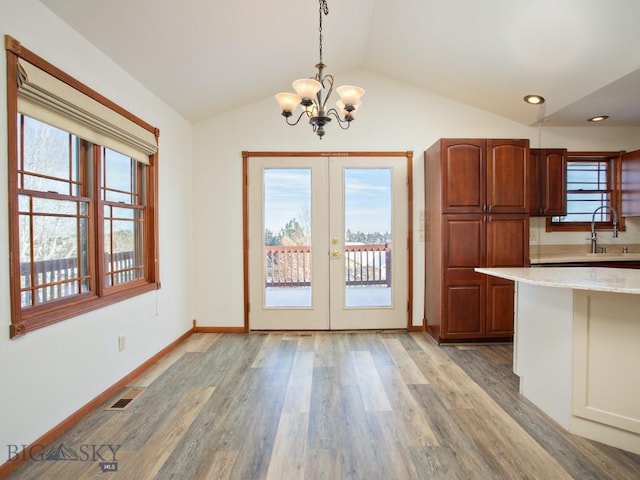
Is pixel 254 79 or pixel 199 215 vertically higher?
pixel 254 79

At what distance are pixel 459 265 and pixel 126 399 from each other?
10.5 ft

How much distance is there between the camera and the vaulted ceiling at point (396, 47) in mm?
2266

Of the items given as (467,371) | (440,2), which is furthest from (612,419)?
(440,2)

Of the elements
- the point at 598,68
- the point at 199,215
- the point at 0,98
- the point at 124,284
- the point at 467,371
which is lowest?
the point at 467,371

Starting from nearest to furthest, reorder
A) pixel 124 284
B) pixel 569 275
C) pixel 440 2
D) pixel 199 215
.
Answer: pixel 569 275 → pixel 440 2 → pixel 124 284 → pixel 199 215

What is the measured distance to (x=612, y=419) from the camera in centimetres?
182

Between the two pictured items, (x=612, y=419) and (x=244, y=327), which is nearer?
(x=612, y=419)

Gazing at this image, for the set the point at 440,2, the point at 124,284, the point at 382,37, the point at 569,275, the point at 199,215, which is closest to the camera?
the point at 569,275

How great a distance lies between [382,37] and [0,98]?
3069 mm

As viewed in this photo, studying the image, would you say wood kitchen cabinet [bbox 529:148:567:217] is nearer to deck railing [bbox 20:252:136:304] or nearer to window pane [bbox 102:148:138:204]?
window pane [bbox 102:148:138:204]

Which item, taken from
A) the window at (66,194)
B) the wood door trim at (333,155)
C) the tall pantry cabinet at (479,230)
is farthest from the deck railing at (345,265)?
the window at (66,194)

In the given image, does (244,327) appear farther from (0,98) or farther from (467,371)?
(0,98)

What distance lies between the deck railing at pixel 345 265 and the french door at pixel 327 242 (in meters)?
0.01

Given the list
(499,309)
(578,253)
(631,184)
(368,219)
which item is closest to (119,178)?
(368,219)
